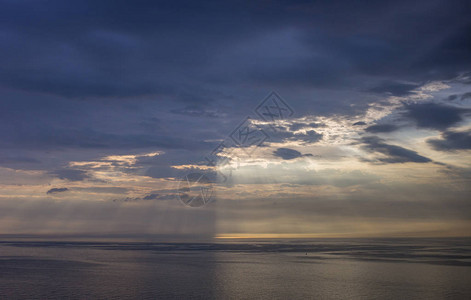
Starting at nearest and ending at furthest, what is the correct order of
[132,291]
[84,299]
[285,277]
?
[84,299], [132,291], [285,277]

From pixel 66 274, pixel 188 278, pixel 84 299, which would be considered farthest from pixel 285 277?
pixel 66 274

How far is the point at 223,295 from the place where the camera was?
4950 centimetres

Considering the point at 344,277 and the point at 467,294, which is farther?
the point at 344,277

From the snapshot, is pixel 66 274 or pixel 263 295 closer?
pixel 263 295

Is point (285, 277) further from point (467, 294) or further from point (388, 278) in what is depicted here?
point (467, 294)

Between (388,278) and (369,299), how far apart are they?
20682mm

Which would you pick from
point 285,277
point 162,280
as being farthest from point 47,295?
point 285,277

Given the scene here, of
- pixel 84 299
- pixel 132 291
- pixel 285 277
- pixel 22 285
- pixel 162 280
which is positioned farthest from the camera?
pixel 285 277

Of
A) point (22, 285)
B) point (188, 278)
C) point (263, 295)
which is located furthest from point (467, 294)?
point (22, 285)

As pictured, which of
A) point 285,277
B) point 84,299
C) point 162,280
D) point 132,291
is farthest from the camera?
point 285,277

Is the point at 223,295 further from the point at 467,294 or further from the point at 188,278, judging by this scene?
the point at 467,294

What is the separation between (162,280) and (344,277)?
1248 inches

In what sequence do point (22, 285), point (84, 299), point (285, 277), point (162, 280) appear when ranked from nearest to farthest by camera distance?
point (84, 299), point (22, 285), point (162, 280), point (285, 277)

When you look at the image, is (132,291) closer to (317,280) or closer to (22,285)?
(22,285)
